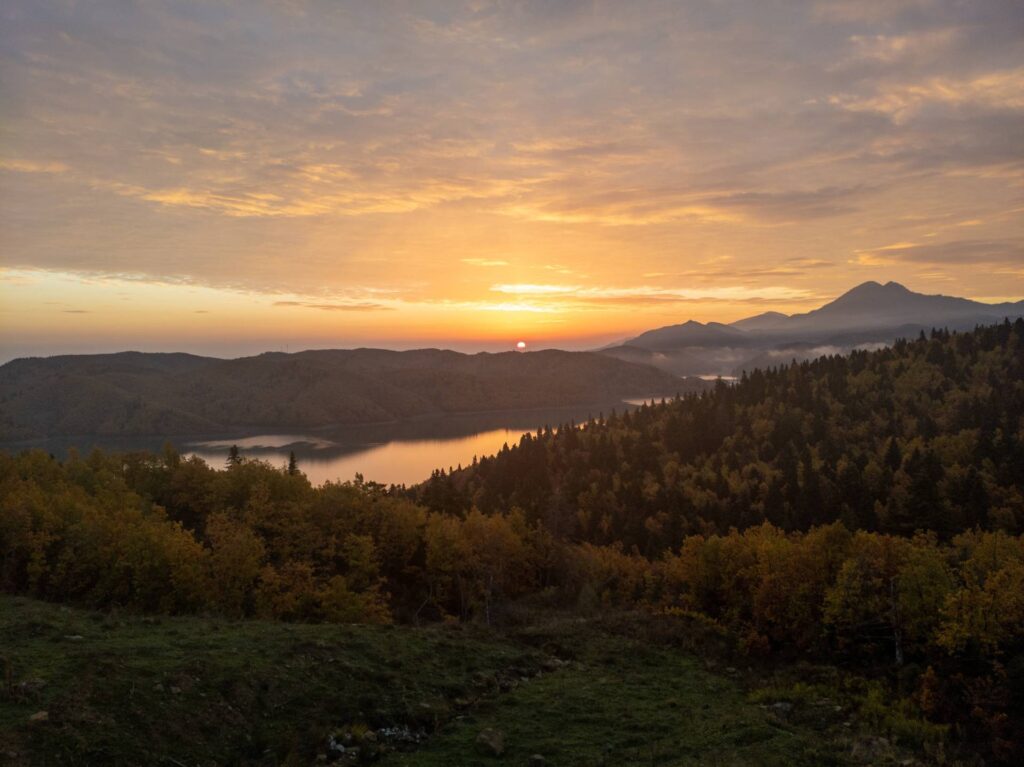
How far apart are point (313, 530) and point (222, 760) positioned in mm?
42040

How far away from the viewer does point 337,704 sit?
23609 mm

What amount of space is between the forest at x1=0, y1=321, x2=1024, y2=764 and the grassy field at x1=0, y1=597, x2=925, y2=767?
42.8 feet

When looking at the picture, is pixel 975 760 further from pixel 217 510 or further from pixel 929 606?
pixel 217 510

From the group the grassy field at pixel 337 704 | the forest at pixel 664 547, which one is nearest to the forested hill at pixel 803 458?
the forest at pixel 664 547

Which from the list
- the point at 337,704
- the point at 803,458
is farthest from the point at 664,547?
the point at 337,704

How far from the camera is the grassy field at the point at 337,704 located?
19.2m

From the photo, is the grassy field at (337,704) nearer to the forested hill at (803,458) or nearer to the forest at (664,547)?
the forest at (664,547)

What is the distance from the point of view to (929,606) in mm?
41719

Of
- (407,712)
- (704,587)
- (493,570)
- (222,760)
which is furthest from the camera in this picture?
(493,570)

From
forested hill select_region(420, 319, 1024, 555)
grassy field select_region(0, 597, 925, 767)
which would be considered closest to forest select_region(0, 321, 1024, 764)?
forested hill select_region(420, 319, 1024, 555)

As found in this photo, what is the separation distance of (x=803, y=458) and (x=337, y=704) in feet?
402

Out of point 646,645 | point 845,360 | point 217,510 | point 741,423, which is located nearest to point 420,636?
point 646,645

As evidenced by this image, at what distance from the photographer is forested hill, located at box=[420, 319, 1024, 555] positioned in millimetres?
99250

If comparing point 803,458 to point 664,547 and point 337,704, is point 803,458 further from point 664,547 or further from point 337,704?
point 337,704
